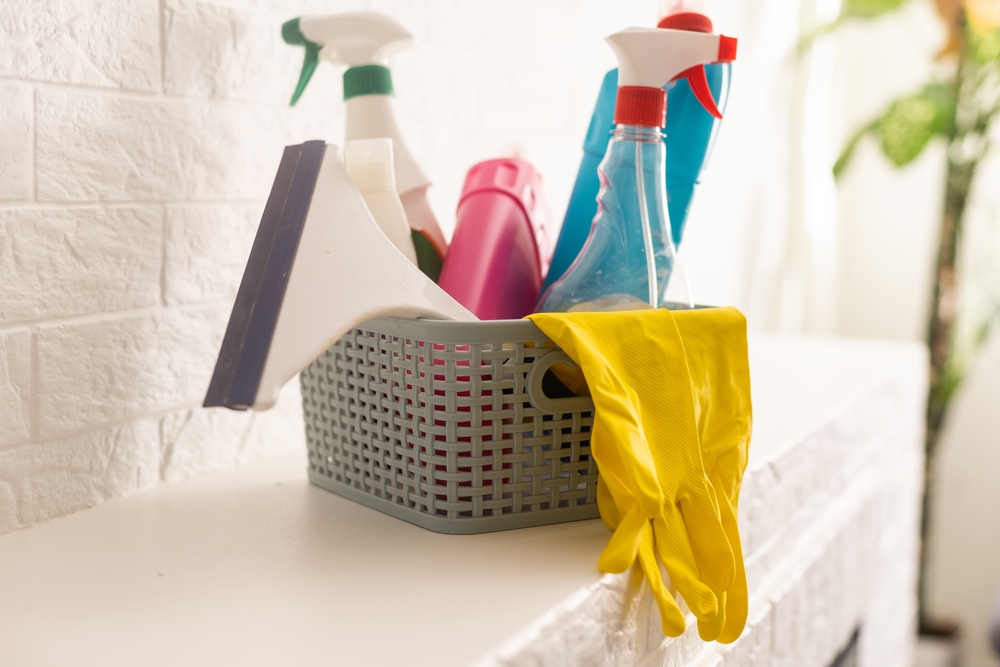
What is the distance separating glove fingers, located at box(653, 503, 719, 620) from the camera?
0.48 metres

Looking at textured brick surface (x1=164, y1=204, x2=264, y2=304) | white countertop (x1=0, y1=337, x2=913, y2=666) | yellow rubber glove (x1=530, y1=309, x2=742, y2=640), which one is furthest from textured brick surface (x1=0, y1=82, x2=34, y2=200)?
yellow rubber glove (x1=530, y1=309, x2=742, y2=640)

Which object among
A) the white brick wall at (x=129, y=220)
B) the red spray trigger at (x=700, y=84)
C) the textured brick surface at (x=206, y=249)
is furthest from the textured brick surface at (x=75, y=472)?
the red spray trigger at (x=700, y=84)

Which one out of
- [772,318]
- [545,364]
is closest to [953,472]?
[772,318]

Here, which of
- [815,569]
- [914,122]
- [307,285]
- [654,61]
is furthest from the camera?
[914,122]

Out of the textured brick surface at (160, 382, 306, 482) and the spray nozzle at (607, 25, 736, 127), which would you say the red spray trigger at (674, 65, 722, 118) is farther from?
the textured brick surface at (160, 382, 306, 482)

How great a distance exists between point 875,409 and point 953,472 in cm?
94

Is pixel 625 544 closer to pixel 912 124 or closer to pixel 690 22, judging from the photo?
pixel 690 22

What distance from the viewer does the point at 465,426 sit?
20.2 inches

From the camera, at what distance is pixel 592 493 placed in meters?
0.56

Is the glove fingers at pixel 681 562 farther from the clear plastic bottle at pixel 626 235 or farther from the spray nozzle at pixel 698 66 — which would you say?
the spray nozzle at pixel 698 66

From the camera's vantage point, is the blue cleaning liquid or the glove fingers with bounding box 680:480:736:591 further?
the blue cleaning liquid

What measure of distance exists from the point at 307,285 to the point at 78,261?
22cm

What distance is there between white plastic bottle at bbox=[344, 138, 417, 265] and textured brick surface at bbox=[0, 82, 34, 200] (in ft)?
0.66

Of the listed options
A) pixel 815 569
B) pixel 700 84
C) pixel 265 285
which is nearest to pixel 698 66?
pixel 700 84
